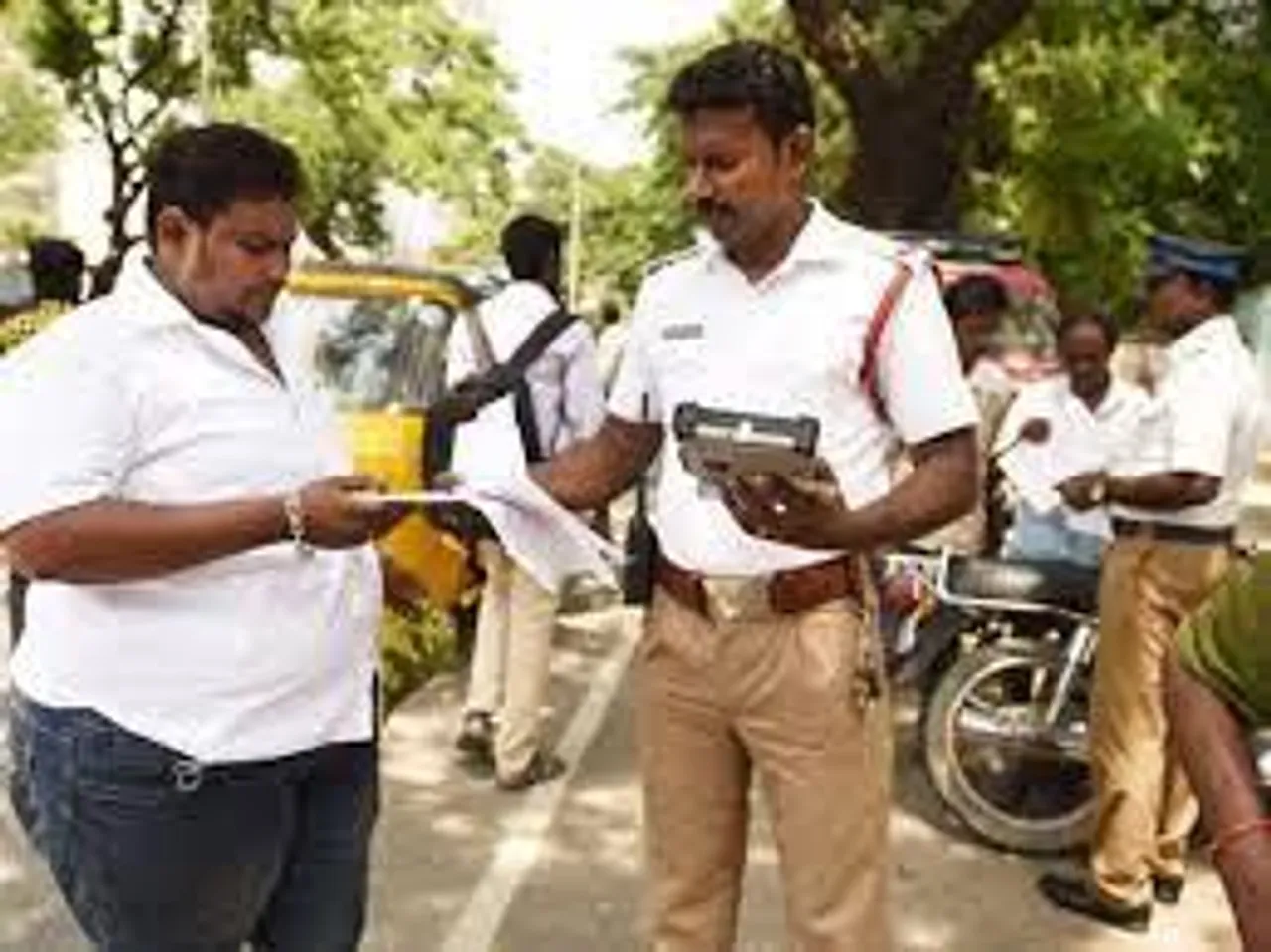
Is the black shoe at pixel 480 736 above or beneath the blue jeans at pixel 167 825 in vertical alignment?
beneath

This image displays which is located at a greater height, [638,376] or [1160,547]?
[638,376]

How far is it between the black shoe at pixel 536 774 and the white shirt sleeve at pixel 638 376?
3207 millimetres

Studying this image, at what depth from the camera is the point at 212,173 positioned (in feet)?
10.2

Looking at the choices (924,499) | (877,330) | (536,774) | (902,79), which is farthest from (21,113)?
(924,499)

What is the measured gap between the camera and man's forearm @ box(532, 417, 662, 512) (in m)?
3.98

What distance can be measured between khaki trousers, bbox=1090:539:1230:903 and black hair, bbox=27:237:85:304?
431cm

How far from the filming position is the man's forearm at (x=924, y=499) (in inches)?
137

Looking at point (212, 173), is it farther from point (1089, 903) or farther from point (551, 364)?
point (551, 364)

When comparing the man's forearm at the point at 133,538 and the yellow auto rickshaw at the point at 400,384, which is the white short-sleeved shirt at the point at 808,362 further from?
the yellow auto rickshaw at the point at 400,384

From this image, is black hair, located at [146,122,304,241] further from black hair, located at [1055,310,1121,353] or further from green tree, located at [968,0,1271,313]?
green tree, located at [968,0,1271,313]

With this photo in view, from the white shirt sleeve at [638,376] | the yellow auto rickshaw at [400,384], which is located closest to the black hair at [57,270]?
the yellow auto rickshaw at [400,384]

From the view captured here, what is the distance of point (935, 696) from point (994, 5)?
1132 centimetres

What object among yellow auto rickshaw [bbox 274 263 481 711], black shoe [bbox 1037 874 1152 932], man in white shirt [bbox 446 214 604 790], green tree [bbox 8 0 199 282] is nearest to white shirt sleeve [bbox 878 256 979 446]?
black shoe [bbox 1037 874 1152 932]

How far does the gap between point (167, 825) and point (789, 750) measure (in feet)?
3.73
